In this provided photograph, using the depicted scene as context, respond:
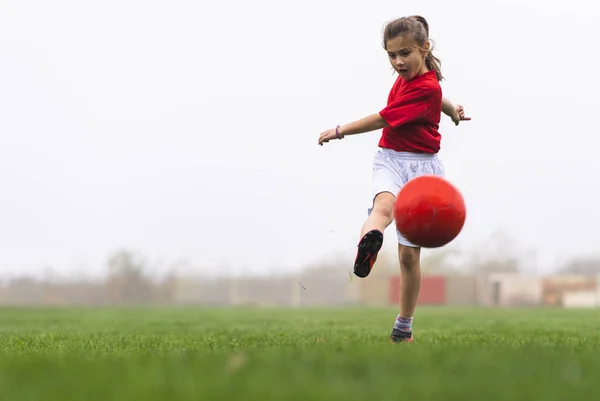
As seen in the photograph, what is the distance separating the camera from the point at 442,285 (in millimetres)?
39219

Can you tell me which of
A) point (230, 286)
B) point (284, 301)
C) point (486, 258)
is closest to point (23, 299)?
point (230, 286)

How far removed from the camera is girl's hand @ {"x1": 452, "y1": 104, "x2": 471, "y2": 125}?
18.7 feet

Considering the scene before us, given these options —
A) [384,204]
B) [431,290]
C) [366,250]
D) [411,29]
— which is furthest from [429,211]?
[431,290]

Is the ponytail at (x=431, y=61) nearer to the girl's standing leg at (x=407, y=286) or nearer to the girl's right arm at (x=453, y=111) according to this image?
the girl's right arm at (x=453, y=111)

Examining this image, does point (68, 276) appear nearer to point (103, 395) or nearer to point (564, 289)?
point (564, 289)

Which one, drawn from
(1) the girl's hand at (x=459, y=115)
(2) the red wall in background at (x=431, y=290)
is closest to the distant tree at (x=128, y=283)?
(2) the red wall in background at (x=431, y=290)

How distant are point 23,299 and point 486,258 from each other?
24158 mm

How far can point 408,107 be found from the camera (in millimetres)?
5109

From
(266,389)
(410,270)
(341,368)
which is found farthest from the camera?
(410,270)

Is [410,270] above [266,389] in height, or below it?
above

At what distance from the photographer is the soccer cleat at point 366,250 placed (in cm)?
472

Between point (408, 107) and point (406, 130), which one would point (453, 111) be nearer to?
point (406, 130)

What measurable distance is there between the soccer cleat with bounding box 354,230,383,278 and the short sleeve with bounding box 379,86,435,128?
80cm

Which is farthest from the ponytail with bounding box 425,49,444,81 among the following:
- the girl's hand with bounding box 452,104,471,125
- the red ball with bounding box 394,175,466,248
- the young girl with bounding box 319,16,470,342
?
the red ball with bounding box 394,175,466,248
